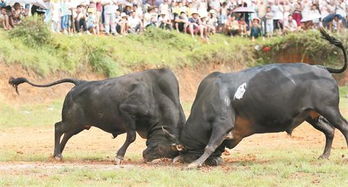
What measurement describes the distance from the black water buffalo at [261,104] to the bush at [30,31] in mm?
15502

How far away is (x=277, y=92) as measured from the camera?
13430mm

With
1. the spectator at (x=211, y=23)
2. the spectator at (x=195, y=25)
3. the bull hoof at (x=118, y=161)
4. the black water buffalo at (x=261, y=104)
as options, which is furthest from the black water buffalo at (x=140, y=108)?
the spectator at (x=211, y=23)

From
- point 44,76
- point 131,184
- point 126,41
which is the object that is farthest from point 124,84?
point 126,41

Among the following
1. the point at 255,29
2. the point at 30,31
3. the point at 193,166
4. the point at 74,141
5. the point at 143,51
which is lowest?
the point at 74,141

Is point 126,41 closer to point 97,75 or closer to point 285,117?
point 97,75

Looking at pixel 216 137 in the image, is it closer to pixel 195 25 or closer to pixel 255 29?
pixel 195 25

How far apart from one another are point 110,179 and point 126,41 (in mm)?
19922

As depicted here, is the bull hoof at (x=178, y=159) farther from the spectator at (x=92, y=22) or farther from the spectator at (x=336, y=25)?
the spectator at (x=336, y=25)

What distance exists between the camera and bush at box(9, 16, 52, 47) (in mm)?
28234

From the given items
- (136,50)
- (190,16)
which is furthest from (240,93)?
(190,16)

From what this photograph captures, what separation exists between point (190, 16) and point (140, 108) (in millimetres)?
17859

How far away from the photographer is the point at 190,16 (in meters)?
32.1

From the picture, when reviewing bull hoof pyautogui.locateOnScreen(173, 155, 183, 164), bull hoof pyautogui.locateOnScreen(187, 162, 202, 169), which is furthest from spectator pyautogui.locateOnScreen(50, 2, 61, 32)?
bull hoof pyautogui.locateOnScreen(187, 162, 202, 169)

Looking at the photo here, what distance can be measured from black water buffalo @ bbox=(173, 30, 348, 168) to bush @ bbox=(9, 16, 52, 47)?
15502 mm
